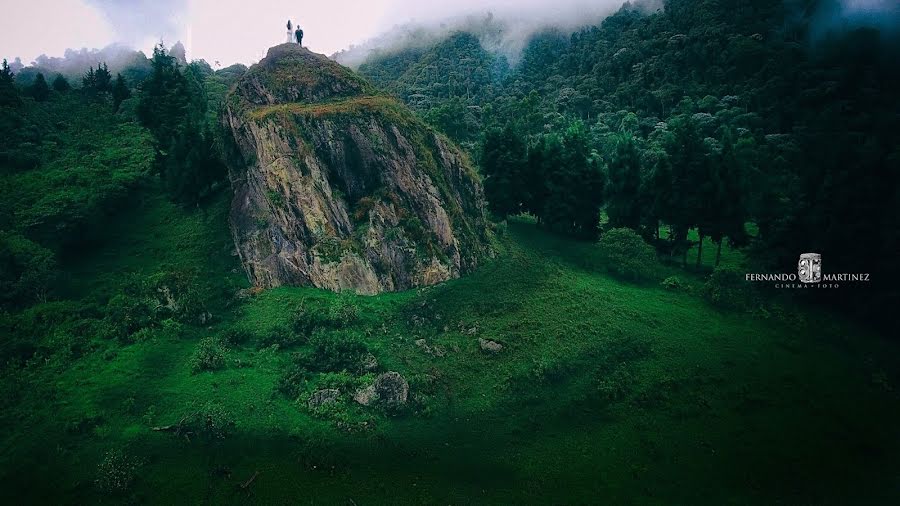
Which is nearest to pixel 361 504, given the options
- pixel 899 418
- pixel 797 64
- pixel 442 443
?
pixel 442 443

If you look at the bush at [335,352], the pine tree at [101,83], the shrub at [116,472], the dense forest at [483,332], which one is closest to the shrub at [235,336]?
the dense forest at [483,332]

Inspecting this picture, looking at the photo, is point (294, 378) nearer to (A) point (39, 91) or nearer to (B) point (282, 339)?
(B) point (282, 339)

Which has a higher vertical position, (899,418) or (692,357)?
(692,357)

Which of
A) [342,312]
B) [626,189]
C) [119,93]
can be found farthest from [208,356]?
[119,93]

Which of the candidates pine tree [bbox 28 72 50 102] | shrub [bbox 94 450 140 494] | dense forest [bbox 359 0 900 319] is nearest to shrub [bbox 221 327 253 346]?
shrub [bbox 94 450 140 494]

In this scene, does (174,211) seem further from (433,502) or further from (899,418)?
(899,418)
